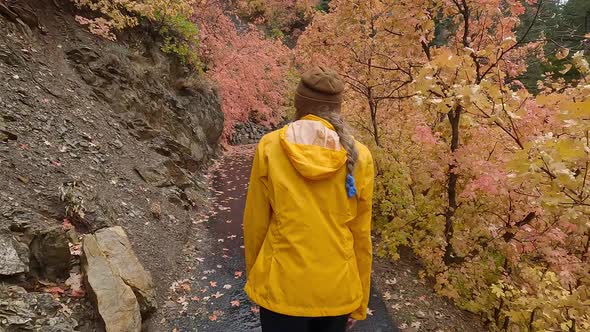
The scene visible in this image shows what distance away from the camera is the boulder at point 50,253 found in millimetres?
3572

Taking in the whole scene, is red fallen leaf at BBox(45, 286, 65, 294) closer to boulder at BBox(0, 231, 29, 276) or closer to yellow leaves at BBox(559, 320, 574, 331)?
boulder at BBox(0, 231, 29, 276)

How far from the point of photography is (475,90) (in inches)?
102

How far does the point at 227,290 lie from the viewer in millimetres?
5281

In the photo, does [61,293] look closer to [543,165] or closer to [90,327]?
[90,327]

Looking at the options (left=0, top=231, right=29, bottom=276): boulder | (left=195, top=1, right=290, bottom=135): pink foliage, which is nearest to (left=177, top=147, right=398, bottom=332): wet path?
(left=0, top=231, right=29, bottom=276): boulder

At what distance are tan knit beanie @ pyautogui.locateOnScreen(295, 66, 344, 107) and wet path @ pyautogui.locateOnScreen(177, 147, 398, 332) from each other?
3.48m

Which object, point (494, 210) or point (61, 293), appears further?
point (494, 210)

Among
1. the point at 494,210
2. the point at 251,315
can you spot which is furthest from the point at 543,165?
the point at 251,315

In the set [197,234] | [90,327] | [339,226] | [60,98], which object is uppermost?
[339,226]

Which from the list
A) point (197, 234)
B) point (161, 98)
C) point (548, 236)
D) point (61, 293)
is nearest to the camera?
point (61, 293)

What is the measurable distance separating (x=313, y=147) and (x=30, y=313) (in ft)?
9.31

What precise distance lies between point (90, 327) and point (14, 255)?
0.94 meters

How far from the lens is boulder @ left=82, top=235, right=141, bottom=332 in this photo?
353cm

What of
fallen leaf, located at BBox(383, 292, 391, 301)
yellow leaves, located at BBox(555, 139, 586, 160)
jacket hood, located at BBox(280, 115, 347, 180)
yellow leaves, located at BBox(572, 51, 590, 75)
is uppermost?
yellow leaves, located at BBox(572, 51, 590, 75)
